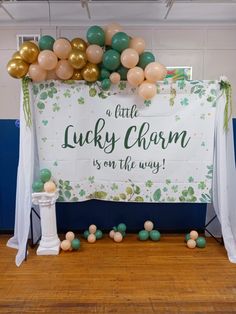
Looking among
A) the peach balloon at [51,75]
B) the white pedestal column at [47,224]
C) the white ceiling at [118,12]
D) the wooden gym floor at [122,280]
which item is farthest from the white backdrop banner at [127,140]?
the white ceiling at [118,12]

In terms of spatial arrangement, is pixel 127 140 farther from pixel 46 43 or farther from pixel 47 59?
pixel 46 43

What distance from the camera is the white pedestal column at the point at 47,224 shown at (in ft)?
8.36

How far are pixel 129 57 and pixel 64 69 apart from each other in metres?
0.57

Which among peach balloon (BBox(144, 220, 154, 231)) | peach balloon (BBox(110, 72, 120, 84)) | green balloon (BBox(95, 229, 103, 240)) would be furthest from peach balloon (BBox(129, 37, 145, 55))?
green balloon (BBox(95, 229, 103, 240))

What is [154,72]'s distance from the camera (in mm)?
2309

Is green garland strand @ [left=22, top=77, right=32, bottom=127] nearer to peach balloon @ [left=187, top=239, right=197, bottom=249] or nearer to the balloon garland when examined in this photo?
the balloon garland

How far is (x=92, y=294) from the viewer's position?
2.02 meters

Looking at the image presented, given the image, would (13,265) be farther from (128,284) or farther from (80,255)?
(128,284)

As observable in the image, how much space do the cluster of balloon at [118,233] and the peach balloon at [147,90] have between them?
1.38 meters

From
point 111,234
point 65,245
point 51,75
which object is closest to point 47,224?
point 65,245

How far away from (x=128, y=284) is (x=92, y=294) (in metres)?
0.29

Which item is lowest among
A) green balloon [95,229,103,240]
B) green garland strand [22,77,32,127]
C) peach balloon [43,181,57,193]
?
green balloon [95,229,103,240]

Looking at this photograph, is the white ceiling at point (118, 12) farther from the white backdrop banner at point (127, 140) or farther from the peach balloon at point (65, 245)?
the peach balloon at point (65, 245)

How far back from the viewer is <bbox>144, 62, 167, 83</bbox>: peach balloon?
2.30 m
